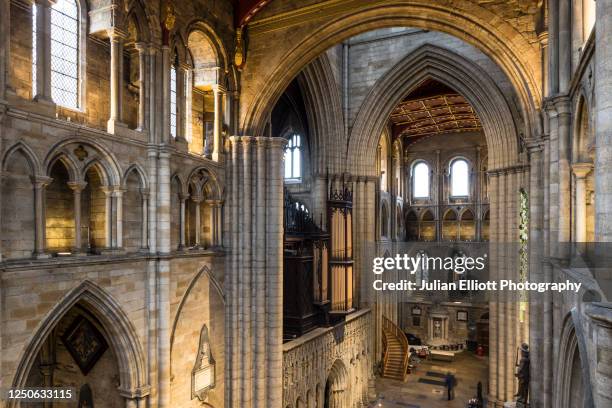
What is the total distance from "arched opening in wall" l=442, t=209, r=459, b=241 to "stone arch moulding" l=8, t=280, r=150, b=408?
953 inches

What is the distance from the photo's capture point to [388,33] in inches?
688

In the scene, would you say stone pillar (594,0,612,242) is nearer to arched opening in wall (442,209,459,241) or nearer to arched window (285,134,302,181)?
arched window (285,134,302,181)

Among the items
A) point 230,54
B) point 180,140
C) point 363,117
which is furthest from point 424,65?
point 180,140

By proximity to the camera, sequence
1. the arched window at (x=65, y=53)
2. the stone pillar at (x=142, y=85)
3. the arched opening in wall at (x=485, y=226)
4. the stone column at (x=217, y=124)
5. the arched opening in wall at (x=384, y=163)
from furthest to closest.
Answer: the arched opening in wall at (x=485, y=226), the arched opening in wall at (x=384, y=163), the stone column at (x=217, y=124), the stone pillar at (x=142, y=85), the arched window at (x=65, y=53)

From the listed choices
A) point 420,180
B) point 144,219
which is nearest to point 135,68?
point 144,219

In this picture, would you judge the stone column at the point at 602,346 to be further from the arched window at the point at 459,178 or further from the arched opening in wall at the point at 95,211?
the arched window at the point at 459,178

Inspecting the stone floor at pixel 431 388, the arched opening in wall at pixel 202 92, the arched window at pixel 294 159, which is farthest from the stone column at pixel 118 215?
the stone floor at pixel 431 388

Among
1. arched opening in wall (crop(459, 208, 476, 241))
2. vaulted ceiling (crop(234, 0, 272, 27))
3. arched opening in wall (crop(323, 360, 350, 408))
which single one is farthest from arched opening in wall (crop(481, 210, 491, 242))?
vaulted ceiling (crop(234, 0, 272, 27))

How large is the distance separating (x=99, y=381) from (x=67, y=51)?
21.2 feet

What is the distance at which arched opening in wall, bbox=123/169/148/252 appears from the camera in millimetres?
8172

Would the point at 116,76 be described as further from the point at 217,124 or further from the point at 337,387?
the point at 337,387

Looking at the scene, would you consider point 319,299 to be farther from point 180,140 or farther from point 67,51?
point 67,51

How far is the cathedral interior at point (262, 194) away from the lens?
607 centimetres

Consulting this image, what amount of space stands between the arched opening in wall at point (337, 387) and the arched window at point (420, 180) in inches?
663
